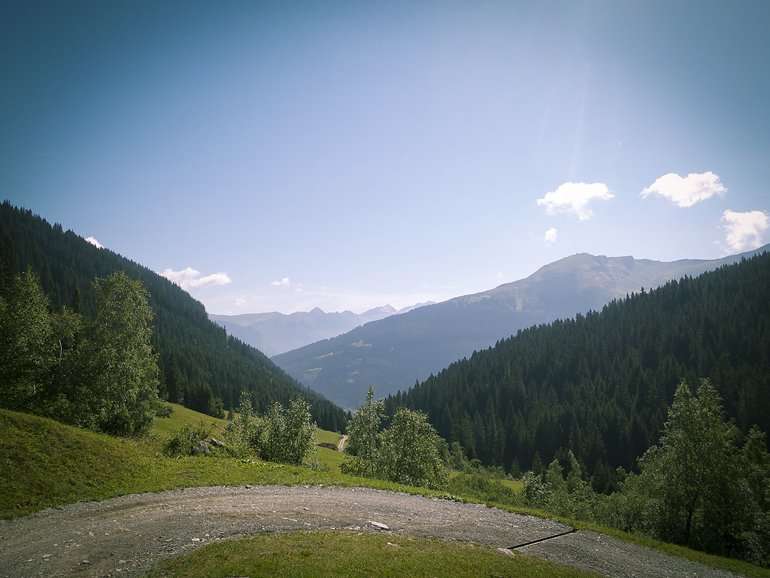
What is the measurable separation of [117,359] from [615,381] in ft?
554

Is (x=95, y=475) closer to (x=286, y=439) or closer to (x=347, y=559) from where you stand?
(x=347, y=559)

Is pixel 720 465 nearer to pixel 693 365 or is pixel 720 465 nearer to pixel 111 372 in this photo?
pixel 111 372

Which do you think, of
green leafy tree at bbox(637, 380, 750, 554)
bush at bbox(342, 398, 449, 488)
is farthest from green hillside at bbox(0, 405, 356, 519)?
green leafy tree at bbox(637, 380, 750, 554)

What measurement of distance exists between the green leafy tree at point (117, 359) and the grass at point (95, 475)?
37.5 feet

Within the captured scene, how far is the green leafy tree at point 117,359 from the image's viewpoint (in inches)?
1526

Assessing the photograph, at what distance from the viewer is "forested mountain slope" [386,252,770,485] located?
12888 cm

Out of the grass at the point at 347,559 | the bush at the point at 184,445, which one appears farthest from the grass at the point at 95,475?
the grass at the point at 347,559

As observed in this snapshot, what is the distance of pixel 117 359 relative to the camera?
131 ft

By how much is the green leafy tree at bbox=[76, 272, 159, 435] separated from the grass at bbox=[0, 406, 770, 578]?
11.4 meters

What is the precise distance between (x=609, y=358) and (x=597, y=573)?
18154cm

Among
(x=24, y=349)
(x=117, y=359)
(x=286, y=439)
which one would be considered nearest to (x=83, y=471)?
(x=117, y=359)

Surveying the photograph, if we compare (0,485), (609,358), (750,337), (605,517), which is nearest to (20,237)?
(0,485)

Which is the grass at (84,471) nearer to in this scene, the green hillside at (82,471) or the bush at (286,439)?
the green hillside at (82,471)

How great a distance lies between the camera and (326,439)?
139500mm
